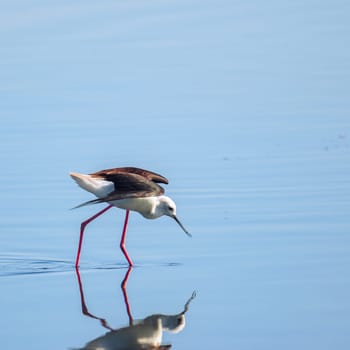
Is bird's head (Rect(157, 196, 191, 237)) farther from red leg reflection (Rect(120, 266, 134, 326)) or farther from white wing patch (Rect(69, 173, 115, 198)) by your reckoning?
red leg reflection (Rect(120, 266, 134, 326))

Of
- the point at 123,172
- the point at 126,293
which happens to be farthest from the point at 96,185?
the point at 126,293

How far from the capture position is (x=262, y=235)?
984 centimetres

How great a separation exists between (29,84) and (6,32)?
291 centimetres

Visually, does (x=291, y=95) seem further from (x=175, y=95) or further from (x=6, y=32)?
(x=6, y=32)

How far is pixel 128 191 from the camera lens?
9.54 m

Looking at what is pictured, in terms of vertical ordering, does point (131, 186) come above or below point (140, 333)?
above

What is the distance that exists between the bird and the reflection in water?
1.42m

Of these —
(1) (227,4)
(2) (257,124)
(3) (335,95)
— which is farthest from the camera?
(1) (227,4)

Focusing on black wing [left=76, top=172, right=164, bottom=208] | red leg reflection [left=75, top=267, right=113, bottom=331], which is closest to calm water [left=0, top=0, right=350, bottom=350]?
red leg reflection [left=75, top=267, right=113, bottom=331]

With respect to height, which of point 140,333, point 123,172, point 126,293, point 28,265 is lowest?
point 140,333

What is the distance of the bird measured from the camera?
31.3 ft

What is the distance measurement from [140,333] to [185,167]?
446 cm

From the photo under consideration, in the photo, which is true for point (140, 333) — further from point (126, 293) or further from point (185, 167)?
point (185, 167)

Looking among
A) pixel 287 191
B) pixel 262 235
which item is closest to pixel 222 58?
pixel 287 191
